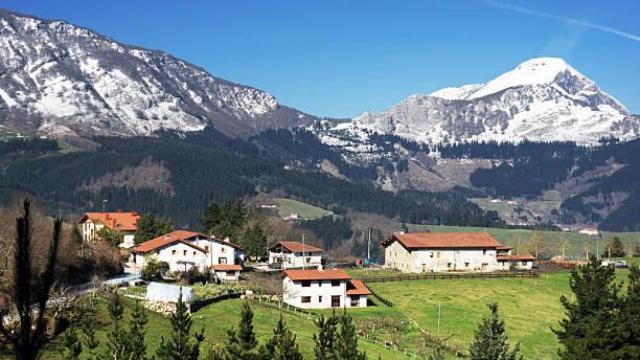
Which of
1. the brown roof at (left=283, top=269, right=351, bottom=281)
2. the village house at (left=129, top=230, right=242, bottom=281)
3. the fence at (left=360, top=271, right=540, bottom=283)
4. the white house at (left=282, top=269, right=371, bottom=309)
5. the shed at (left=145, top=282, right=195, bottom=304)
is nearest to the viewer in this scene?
the shed at (left=145, top=282, right=195, bottom=304)

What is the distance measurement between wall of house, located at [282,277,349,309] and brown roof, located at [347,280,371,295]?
0.96 m

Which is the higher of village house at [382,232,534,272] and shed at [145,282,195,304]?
village house at [382,232,534,272]

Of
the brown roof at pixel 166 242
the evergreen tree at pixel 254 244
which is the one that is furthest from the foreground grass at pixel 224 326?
the evergreen tree at pixel 254 244

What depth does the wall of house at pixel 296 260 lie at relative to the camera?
116m

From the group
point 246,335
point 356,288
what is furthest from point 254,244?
point 246,335

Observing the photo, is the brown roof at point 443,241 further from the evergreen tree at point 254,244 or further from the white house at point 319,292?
the white house at point 319,292

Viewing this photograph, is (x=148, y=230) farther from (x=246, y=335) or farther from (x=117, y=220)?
(x=246, y=335)

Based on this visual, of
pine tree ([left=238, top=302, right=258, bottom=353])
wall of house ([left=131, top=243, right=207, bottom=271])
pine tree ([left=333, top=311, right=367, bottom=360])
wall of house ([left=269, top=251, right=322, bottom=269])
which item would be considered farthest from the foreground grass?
wall of house ([left=269, top=251, right=322, bottom=269])

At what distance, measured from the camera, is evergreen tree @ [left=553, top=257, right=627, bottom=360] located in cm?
4588

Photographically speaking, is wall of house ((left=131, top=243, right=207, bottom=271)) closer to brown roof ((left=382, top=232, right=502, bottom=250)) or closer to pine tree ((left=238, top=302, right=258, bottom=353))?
brown roof ((left=382, top=232, right=502, bottom=250))

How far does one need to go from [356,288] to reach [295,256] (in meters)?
30.9

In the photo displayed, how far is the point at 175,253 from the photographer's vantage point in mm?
98688

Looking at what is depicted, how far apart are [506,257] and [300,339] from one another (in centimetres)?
6438

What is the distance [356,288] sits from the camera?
8675 cm
